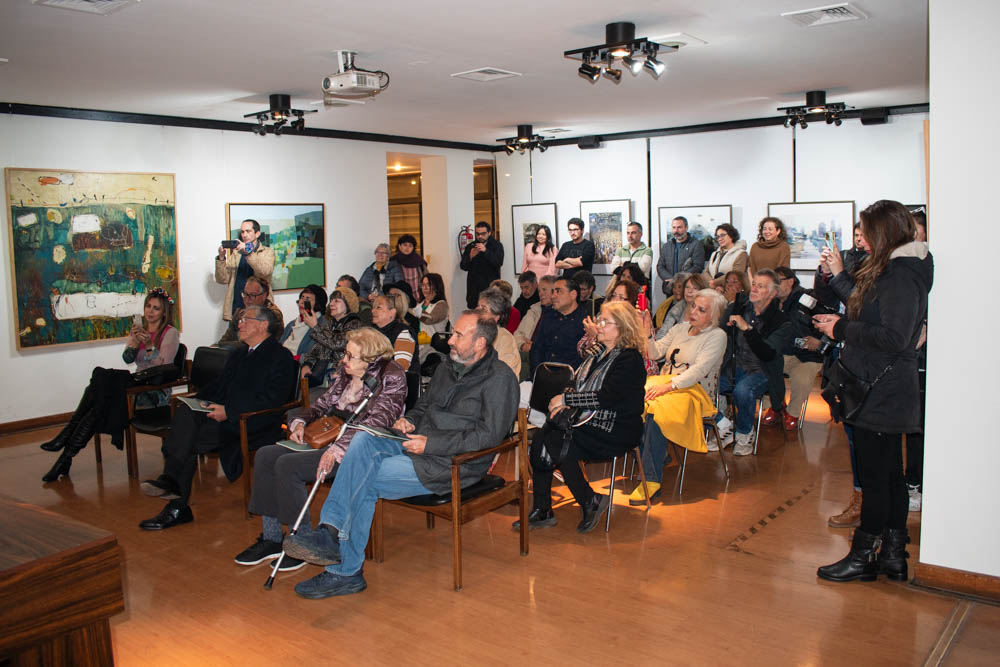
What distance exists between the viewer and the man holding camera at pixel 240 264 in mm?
9234

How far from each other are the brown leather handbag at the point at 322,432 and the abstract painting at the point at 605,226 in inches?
322

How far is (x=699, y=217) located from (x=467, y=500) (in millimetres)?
8139

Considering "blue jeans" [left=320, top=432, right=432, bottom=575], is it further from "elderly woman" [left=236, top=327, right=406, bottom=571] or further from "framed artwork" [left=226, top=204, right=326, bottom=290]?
"framed artwork" [left=226, top=204, right=326, bottom=290]

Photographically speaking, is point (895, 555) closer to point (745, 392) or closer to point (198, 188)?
point (745, 392)

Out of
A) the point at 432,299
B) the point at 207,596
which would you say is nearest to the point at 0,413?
the point at 432,299

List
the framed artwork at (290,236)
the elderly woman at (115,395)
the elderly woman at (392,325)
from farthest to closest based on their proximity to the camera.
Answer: the framed artwork at (290,236), the elderly woman at (115,395), the elderly woman at (392,325)

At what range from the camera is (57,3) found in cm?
466

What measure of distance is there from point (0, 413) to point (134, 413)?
9.47 ft

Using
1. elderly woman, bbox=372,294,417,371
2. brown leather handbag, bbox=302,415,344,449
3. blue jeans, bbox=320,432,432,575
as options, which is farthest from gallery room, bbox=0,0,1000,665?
elderly woman, bbox=372,294,417,371

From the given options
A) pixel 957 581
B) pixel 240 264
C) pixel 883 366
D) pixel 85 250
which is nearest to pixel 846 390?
pixel 883 366

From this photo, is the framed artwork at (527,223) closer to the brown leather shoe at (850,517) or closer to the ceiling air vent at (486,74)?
the ceiling air vent at (486,74)

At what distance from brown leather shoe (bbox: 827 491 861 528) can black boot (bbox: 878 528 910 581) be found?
72 centimetres

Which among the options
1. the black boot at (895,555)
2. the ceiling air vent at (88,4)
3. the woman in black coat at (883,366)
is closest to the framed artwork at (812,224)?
the woman in black coat at (883,366)

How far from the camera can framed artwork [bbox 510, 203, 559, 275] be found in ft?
41.8
